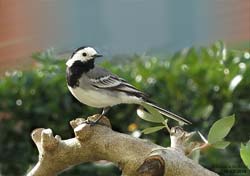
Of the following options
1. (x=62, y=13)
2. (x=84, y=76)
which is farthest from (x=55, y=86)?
(x=62, y=13)

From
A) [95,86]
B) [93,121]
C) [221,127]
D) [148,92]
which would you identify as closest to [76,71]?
[95,86]

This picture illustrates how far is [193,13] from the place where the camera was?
8039 mm

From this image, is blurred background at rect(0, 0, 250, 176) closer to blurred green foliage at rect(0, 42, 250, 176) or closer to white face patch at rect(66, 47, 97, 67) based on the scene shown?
blurred green foliage at rect(0, 42, 250, 176)

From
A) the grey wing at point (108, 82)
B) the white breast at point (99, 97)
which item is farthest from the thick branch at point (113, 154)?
the grey wing at point (108, 82)

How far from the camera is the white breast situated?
2.28 m

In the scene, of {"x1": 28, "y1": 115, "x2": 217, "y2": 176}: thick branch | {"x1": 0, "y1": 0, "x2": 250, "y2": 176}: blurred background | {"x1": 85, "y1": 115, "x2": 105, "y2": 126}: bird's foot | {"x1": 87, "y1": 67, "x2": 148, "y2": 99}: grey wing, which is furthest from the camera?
{"x1": 0, "y1": 0, "x2": 250, "y2": 176}: blurred background

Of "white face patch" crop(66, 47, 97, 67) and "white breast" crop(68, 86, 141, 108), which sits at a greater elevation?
"white face patch" crop(66, 47, 97, 67)

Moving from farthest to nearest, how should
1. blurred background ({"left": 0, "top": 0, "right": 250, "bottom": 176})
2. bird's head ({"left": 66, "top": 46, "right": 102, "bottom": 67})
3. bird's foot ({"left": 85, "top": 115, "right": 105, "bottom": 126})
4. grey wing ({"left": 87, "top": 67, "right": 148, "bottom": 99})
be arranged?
1. blurred background ({"left": 0, "top": 0, "right": 250, "bottom": 176})
2. grey wing ({"left": 87, "top": 67, "right": 148, "bottom": 99})
3. bird's head ({"left": 66, "top": 46, "right": 102, "bottom": 67})
4. bird's foot ({"left": 85, "top": 115, "right": 105, "bottom": 126})

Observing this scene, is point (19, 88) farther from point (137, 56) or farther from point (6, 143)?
point (137, 56)

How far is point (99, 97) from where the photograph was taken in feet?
7.75

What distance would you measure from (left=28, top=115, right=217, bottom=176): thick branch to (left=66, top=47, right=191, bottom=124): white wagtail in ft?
2.16

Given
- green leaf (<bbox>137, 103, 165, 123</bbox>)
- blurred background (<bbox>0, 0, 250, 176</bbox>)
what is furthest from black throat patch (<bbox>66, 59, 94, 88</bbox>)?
blurred background (<bbox>0, 0, 250, 176</bbox>)

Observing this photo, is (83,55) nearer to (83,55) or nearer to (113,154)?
(83,55)

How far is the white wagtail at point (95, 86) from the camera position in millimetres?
Result: 2289
